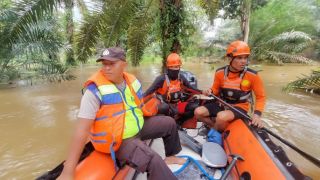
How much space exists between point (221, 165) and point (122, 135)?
125 centimetres

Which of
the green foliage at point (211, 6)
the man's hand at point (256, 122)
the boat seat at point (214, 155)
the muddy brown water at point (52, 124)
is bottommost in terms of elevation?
the muddy brown water at point (52, 124)

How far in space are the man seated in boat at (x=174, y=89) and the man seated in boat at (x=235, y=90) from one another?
459mm

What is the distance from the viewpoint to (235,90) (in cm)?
394

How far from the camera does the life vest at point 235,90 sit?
387 centimetres

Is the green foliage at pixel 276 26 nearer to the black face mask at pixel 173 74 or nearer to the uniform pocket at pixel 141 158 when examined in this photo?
the black face mask at pixel 173 74

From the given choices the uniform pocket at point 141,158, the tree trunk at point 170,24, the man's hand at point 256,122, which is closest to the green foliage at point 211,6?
the tree trunk at point 170,24

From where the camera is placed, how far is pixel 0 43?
5070 millimetres

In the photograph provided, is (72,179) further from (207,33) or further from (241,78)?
(207,33)

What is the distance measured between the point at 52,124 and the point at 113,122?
5.05 metres

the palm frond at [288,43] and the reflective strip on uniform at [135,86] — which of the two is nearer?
the reflective strip on uniform at [135,86]

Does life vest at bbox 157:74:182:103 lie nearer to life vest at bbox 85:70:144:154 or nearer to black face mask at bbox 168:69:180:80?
black face mask at bbox 168:69:180:80

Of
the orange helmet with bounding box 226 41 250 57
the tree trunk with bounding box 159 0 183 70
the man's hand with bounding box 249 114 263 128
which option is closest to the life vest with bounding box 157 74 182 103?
the orange helmet with bounding box 226 41 250 57

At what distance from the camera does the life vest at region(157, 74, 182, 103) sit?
15.2 feet

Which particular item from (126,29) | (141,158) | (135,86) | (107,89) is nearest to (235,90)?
(135,86)
